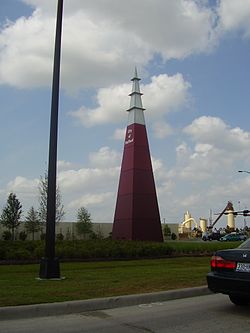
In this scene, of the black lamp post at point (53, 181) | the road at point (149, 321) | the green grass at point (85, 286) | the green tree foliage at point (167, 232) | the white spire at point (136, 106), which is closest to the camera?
the road at point (149, 321)

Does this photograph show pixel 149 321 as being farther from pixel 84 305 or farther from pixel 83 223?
pixel 83 223

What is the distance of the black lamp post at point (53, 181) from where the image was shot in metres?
12.0

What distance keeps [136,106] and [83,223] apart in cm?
2402

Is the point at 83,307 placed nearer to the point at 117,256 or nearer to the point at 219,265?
the point at 219,265

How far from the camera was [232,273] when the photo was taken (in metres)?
8.21

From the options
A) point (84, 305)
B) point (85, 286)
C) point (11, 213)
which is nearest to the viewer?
point (84, 305)

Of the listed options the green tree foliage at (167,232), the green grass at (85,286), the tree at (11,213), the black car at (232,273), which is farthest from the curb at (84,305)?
the green tree foliage at (167,232)

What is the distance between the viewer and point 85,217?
5909cm

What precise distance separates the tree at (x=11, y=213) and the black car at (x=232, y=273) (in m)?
41.6

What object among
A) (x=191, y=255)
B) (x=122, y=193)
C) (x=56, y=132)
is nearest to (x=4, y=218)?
(x=122, y=193)

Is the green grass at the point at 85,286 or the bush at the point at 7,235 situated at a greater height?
the bush at the point at 7,235

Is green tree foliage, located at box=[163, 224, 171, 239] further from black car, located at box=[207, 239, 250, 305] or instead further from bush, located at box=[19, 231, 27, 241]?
black car, located at box=[207, 239, 250, 305]

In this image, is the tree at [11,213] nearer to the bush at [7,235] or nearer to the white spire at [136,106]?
the bush at [7,235]

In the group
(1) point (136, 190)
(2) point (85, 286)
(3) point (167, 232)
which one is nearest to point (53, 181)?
(2) point (85, 286)
